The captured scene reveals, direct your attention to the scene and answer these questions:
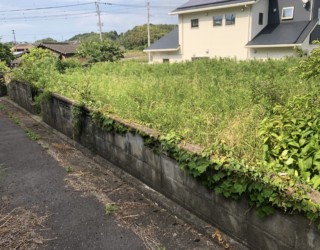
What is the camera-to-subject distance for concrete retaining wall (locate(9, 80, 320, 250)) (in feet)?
7.13

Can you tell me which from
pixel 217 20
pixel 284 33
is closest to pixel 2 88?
pixel 217 20

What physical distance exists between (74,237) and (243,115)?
256cm

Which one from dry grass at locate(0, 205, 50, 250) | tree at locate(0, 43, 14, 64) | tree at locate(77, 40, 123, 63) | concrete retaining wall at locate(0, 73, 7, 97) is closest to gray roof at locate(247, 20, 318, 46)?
tree at locate(77, 40, 123, 63)

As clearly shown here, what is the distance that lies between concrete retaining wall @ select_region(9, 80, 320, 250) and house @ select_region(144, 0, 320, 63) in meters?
15.9

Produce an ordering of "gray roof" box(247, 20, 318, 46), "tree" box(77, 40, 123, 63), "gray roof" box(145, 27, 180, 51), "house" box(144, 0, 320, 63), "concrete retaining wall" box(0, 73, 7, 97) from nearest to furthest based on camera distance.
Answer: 1. "concrete retaining wall" box(0, 73, 7, 97)
2. "gray roof" box(247, 20, 318, 46)
3. "house" box(144, 0, 320, 63)
4. "gray roof" box(145, 27, 180, 51)
5. "tree" box(77, 40, 123, 63)

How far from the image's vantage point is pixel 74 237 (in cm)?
299

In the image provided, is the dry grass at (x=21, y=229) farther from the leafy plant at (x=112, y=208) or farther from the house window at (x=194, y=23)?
the house window at (x=194, y=23)

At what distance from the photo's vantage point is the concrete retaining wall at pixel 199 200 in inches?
85.5

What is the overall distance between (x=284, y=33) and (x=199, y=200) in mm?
18565

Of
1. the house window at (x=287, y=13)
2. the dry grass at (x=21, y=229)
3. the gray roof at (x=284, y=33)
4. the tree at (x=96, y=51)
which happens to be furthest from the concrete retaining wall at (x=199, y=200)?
the tree at (x=96, y=51)

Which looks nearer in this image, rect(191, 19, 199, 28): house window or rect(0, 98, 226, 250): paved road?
rect(0, 98, 226, 250): paved road

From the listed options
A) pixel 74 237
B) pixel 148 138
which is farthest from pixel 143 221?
pixel 148 138

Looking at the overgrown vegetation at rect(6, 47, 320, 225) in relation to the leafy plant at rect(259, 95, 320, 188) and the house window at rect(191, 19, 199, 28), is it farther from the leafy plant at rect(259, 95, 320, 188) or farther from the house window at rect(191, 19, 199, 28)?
the house window at rect(191, 19, 199, 28)

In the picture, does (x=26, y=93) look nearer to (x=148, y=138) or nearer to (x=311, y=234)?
(x=148, y=138)
